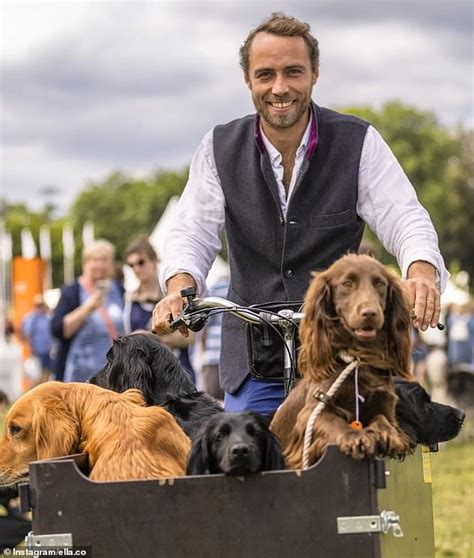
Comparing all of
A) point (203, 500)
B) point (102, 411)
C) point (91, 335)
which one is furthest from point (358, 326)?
point (91, 335)

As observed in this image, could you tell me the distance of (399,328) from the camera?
297 centimetres

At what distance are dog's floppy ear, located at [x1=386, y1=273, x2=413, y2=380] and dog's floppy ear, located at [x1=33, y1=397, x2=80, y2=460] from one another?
0.90 m

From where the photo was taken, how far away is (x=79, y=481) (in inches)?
110

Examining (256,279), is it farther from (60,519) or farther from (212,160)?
(60,519)

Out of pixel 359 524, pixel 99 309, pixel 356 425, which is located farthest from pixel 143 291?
pixel 359 524

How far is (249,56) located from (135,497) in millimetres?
1960

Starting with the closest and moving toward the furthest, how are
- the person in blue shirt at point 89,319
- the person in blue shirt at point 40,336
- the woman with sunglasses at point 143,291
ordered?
the woman with sunglasses at point 143,291, the person in blue shirt at point 89,319, the person in blue shirt at point 40,336

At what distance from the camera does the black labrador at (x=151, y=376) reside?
450cm

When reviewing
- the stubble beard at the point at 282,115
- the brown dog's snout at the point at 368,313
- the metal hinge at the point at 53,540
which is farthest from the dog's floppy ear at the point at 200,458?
the stubble beard at the point at 282,115

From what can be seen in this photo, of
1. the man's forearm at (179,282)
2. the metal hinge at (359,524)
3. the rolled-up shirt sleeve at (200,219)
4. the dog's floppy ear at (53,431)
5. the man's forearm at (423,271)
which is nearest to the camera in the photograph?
the metal hinge at (359,524)

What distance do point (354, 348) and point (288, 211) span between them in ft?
4.45

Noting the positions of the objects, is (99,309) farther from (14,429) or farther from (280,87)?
(14,429)

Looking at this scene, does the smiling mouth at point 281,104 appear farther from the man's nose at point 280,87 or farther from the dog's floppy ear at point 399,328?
the dog's floppy ear at point 399,328

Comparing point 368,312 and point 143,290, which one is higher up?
point 143,290
